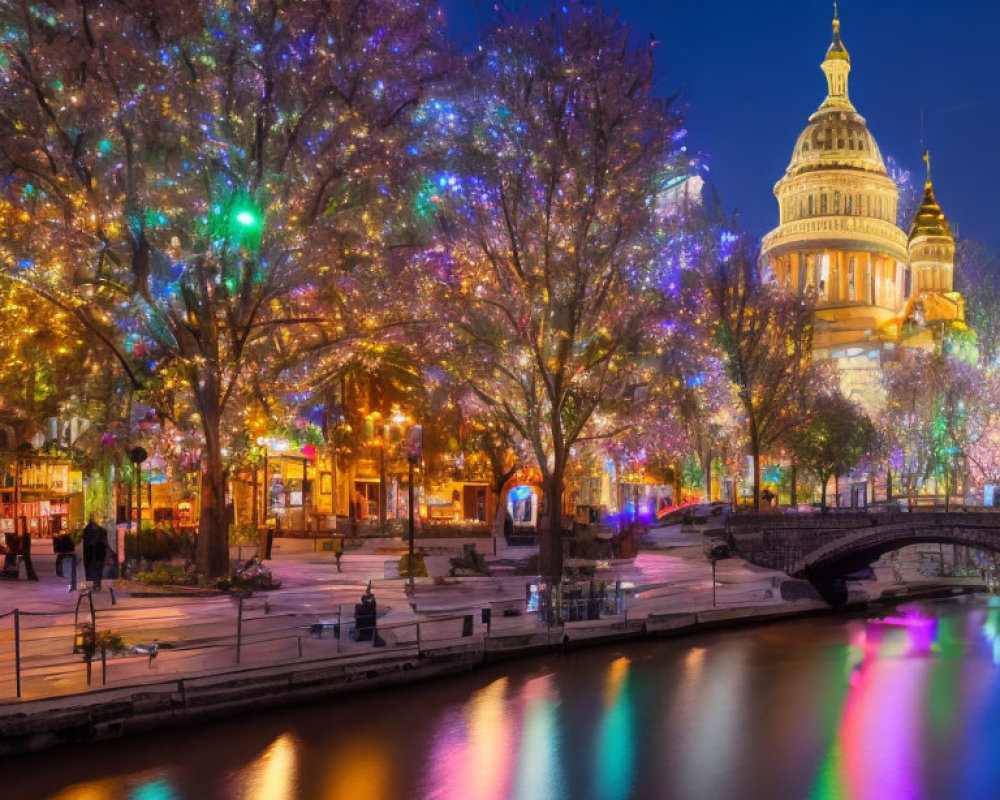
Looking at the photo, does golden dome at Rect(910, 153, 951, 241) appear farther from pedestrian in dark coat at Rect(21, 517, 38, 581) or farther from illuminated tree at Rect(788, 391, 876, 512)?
pedestrian in dark coat at Rect(21, 517, 38, 581)

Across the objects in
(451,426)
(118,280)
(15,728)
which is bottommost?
(15,728)

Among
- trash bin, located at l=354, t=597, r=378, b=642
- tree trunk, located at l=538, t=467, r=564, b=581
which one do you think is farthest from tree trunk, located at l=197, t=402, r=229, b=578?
tree trunk, located at l=538, t=467, r=564, b=581

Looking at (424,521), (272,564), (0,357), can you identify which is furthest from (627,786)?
(424,521)

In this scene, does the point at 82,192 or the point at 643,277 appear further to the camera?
the point at 643,277

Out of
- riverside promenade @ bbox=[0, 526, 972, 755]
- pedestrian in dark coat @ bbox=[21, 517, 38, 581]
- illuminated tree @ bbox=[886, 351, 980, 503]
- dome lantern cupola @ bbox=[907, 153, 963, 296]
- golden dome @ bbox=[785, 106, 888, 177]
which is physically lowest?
riverside promenade @ bbox=[0, 526, 972, 755]

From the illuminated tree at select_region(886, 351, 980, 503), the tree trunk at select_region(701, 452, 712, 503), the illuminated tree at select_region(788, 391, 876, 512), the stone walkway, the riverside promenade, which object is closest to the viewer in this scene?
the riverside promenade

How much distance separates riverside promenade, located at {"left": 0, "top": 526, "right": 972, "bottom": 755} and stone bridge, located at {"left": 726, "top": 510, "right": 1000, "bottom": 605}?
352 cm

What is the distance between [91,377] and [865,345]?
3663 inches

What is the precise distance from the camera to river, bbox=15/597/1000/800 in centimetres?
1545

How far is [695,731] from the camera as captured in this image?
19875 millimetres

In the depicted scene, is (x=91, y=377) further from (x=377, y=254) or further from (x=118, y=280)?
(x=377, y=254)

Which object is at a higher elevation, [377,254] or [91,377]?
[377,254]

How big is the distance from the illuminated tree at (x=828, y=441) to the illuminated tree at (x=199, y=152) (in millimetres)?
46417

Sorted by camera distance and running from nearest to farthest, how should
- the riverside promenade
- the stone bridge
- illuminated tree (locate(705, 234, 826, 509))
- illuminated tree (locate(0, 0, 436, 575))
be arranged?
the riverside promenade → illuminated tree (locate(0, 0, 436, 575)) → the stone bridge → illuminated tree (locate(705, 234, 826, 509))
